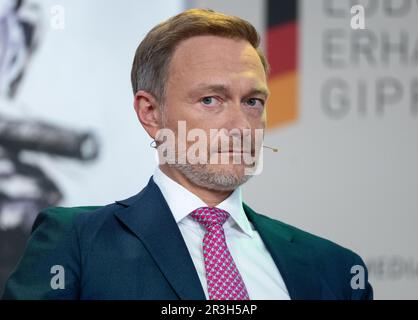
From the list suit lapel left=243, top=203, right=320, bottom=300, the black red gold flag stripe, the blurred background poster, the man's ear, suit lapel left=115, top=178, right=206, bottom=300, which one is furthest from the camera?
the black red gold flag stripe

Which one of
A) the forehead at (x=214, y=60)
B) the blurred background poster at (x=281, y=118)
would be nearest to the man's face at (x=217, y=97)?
the forehead at (x=214, y=60)

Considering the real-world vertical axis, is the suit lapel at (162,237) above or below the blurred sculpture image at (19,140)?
below

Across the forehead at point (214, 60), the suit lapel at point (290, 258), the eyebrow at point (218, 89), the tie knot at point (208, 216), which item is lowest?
the suit lapel at point (290, 258)

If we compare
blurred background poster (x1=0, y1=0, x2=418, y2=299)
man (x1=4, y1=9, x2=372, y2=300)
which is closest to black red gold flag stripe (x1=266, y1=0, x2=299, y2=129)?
blurred background poster (x1=0, y1=0, x2=418, y2=299)

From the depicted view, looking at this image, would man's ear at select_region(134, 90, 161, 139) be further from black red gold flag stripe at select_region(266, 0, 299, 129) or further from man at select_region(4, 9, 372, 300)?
black red gold flag stripe at select_region(266, 0, 299, 129)

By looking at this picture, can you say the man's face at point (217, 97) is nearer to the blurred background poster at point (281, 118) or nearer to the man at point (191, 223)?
the man at point (191, 223)

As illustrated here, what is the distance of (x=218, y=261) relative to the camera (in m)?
1.51

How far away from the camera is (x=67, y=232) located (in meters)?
1.52

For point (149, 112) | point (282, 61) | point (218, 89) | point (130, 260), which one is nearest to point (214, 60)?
point (218, 89)

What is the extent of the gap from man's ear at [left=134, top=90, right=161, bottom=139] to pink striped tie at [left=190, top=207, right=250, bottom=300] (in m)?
0.21

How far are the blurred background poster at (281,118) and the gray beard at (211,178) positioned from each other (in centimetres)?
57

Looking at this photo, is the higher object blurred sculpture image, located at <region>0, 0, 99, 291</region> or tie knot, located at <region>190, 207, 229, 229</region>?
blurred sculpture image, located at <region>0, 0, 99, 291</region>

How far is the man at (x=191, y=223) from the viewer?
4.78ft

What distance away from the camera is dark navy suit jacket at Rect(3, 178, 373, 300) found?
1440 millimetres
